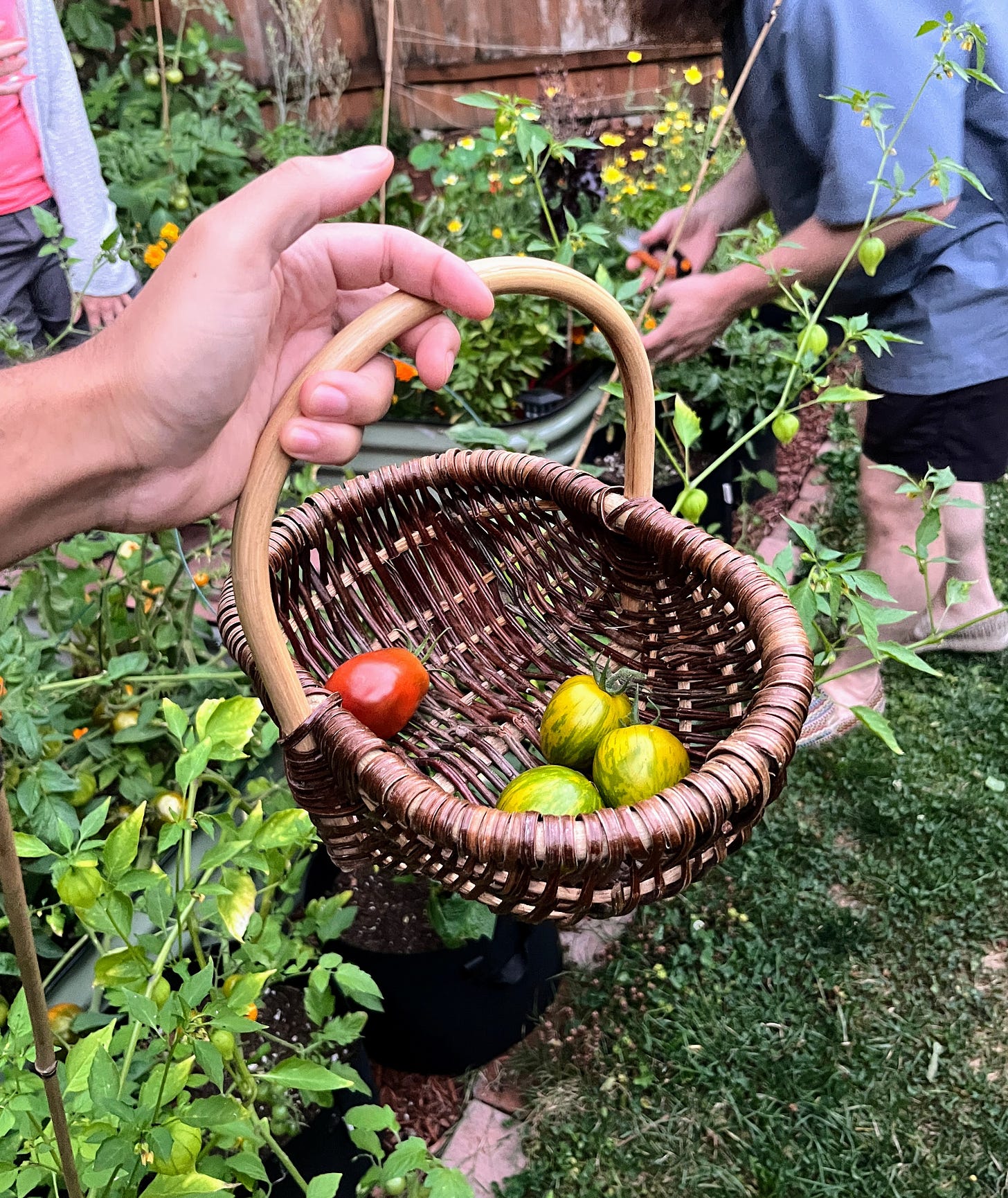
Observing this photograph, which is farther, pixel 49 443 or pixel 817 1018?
pixel 817 1018

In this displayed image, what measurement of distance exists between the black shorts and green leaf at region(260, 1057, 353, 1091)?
5.29 feet

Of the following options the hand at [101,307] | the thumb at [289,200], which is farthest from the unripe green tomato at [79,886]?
the hand at [101,307]

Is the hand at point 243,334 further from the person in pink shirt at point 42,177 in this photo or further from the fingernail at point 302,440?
the person in pink shirt at point 42,177

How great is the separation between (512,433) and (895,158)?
1.07 meters

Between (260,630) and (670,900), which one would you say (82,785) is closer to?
(260,630)

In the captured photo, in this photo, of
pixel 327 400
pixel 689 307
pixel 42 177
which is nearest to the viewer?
pixel 327 400

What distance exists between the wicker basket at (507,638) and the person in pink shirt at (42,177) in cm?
125

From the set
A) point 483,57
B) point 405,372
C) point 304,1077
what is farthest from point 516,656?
point 483,57

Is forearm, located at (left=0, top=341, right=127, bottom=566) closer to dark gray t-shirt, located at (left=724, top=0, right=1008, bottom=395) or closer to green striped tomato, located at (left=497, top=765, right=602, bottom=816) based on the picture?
green striped tomato, located at (left=497, top=765, right=602, bottom=816)

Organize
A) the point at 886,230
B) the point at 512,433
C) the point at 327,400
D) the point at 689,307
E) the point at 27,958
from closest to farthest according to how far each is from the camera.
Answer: the point at 27,958, the point at 327,400, the point at 886,230, the point at 689,307, the point at 512,433

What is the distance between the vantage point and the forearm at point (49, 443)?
32.8 inches

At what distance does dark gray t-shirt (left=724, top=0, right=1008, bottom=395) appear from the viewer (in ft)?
4.91

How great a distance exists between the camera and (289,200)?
782mm

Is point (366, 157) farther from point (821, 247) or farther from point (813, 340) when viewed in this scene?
point (821, 247)
